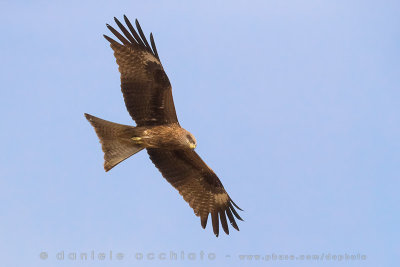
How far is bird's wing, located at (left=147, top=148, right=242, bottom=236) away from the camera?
40.8 feet

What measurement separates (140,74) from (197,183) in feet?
8.30

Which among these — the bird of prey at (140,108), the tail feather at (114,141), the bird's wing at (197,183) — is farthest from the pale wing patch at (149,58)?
the bird's wing at (197,183)

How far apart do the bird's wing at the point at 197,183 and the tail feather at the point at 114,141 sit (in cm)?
88

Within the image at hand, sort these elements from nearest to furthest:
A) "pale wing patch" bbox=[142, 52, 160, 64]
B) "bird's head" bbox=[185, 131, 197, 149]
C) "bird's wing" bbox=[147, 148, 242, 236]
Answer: "bird's head" bbox=[185, 131, 197, 149] < "pale wing patch" bbox=[142, 52, 160, 64] < "bird's wing" bbox=[147, 148, 242, 236]

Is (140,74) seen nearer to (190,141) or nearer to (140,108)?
(140,108)

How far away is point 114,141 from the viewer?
11508 millimetres

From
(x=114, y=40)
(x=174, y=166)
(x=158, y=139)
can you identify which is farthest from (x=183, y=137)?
(x=114, y=40)

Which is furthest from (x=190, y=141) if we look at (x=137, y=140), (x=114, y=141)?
(x=114, y=141)

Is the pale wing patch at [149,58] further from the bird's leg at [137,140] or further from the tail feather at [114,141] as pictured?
the bird's leg at [137,140]

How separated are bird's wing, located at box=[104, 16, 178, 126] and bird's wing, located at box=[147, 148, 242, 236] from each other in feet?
3.72

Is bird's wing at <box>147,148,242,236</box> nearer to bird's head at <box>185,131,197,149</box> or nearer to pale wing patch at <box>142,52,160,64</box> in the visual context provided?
bird's head at <box>185,131,197,149</box>

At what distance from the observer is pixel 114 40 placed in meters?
11.5

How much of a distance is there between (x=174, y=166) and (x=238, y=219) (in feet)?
5.13

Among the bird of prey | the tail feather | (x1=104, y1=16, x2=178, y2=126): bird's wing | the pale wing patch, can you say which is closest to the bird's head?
the bird of prey
